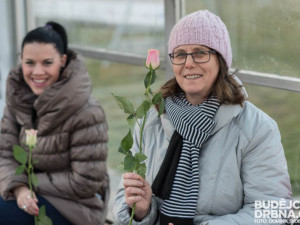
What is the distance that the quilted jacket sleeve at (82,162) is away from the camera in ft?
10.0

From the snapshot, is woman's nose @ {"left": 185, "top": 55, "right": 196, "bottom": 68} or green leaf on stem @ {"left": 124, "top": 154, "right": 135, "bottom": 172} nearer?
green leaf on stem @ {"left": 124, "top": 154, "right": 135, "bottom": 172}

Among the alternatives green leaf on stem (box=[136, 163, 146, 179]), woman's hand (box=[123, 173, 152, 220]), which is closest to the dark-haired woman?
woman's hand (box=[123, 173, 152, 220])

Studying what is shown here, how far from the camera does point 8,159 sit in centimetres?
324

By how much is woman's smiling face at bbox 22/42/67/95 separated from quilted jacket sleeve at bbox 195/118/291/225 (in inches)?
51.5

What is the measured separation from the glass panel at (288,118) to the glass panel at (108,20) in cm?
128

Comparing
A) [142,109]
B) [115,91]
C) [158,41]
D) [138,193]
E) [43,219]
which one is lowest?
[115,91]

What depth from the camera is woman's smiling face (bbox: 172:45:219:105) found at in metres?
2.31

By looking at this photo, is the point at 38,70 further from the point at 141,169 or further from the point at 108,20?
the point at 108,20

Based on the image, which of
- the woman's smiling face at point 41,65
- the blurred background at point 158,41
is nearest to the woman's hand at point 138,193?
the blurred background at point 158,41

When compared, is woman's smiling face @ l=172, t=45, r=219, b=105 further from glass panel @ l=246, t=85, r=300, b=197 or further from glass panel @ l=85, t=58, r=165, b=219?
glass panel @ l=85, t=58, r=165, b=219

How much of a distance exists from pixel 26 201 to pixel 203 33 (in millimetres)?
1343

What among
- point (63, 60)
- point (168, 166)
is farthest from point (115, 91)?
point (168, 166)

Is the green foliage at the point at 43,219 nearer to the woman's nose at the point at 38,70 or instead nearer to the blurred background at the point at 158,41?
the woman's nose at the point at 38,70

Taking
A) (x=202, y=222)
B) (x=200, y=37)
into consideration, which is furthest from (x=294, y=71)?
(x=202, y=222)
